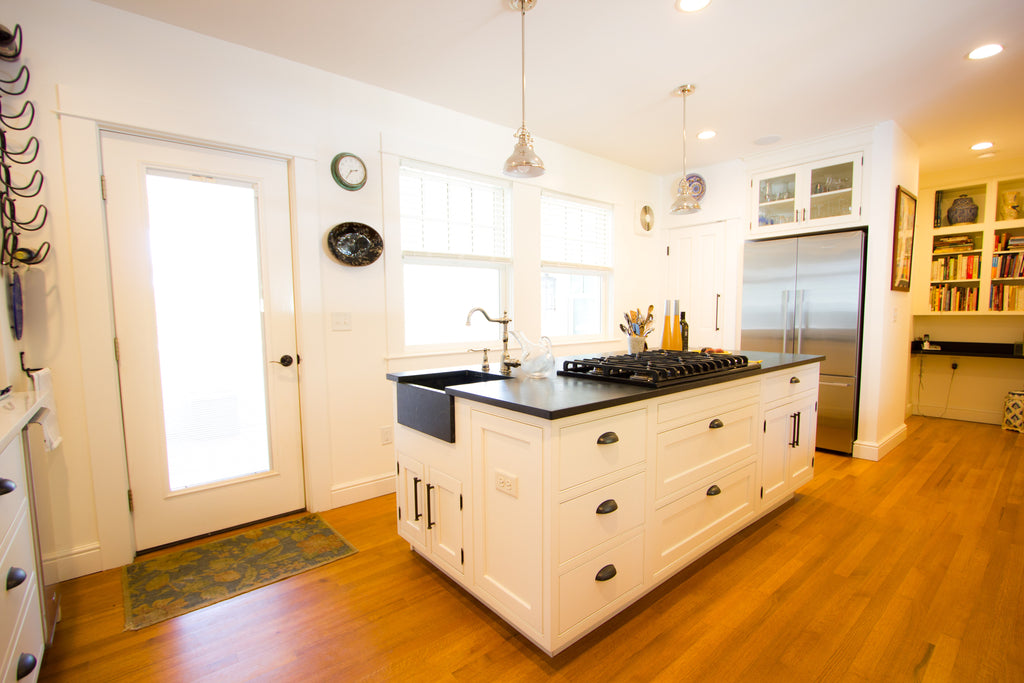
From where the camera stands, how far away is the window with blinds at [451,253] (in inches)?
124

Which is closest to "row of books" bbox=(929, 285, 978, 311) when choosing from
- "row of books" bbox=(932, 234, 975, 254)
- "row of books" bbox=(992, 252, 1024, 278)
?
"row of books" bbox=(992, 252, 1024, 278)

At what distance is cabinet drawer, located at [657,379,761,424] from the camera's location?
1795 mm

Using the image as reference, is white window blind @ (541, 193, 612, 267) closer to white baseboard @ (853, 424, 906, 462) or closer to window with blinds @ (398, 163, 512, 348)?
window with blinds @ (398, 163, 512, 348)

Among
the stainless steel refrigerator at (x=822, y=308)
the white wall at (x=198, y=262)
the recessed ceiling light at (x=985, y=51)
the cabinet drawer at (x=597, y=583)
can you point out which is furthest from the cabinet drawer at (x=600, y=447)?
the recessed ceiling light at (x=985, y=51)

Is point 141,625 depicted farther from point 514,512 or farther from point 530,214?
point 530,214

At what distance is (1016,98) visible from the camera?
3057 mm

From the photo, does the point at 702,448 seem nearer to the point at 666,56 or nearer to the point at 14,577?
the point at 666,56

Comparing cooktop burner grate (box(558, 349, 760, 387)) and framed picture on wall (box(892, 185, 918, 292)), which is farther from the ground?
framed picture on wall (box(892, 185, 918, 292))

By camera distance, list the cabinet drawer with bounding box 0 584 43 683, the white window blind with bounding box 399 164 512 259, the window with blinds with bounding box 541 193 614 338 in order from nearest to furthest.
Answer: the cabinet drawer with bounding box 0 584 43 683 → the white window blind with bounding box 399 164 512 259 → the window with blinds with bounding box 541 193 614 338

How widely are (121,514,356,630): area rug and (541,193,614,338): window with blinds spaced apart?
2.52 m

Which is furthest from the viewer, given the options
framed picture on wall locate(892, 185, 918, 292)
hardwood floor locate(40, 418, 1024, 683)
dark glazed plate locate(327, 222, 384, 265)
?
framed picture on wall locate(892, 185, 918, 292)

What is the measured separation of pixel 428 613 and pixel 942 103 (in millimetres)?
4670

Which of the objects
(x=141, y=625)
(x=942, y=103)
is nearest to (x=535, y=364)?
(x=141, y=625)

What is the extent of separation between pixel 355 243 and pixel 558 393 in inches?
72.8
